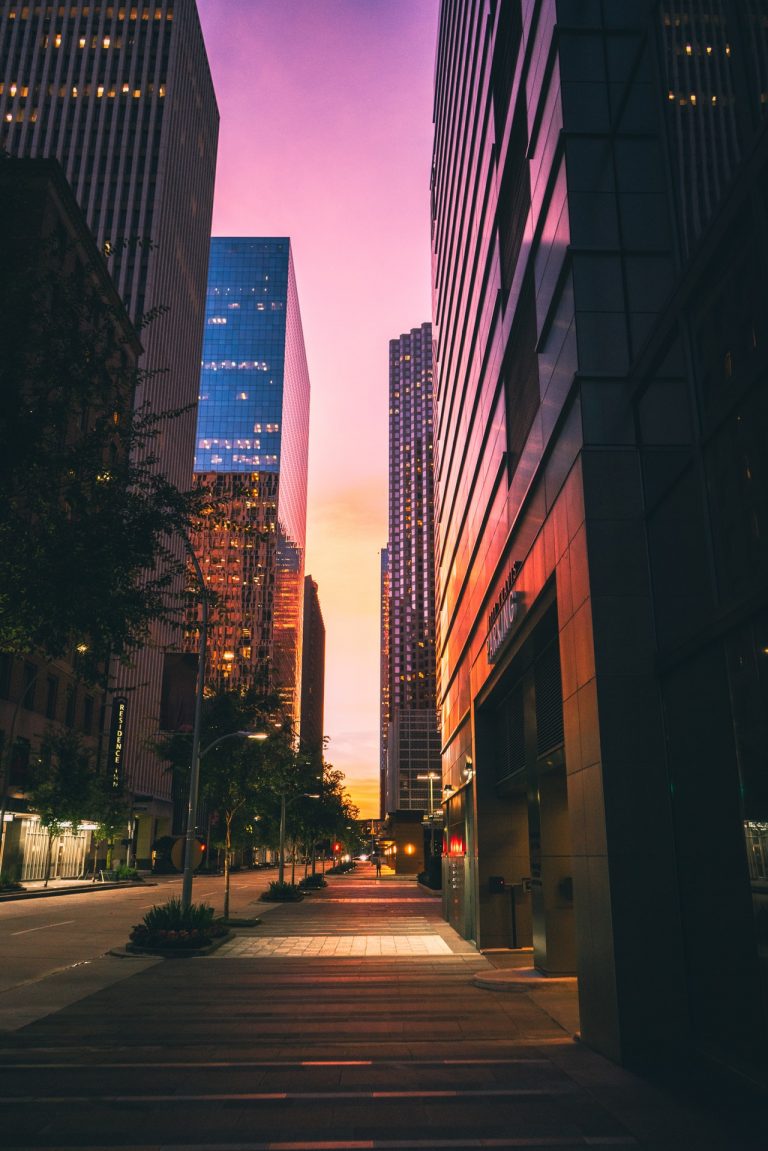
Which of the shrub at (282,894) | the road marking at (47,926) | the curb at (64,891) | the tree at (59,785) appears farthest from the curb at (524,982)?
the tree at (59,785)

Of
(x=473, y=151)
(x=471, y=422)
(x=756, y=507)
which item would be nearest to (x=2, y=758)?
(x=471, y=422)

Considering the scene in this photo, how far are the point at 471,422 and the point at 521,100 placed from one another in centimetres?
1162

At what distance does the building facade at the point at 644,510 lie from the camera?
A: 28.3 feet

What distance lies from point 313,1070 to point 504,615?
997 cm

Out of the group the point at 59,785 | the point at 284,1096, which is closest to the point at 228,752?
the point at 284,1096

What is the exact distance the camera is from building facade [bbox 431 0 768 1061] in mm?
8641

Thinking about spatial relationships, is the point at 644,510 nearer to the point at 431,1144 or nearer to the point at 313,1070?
the point at 431,1144

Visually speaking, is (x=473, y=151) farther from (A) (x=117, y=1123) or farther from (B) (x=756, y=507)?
(A) (x=117, y=1123)

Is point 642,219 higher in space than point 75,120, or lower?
lower

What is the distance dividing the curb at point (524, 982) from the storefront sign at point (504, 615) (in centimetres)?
676

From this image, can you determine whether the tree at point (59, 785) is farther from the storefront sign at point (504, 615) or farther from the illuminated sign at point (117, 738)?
the storefront sign at point (504, 615)

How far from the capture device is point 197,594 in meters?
18.2

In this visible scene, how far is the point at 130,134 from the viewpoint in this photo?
10994cm

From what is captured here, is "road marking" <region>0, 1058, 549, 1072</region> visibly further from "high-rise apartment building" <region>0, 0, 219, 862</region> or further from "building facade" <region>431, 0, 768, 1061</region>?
"high-rise apartment building" <region>0, 0, 219, 862</region>
